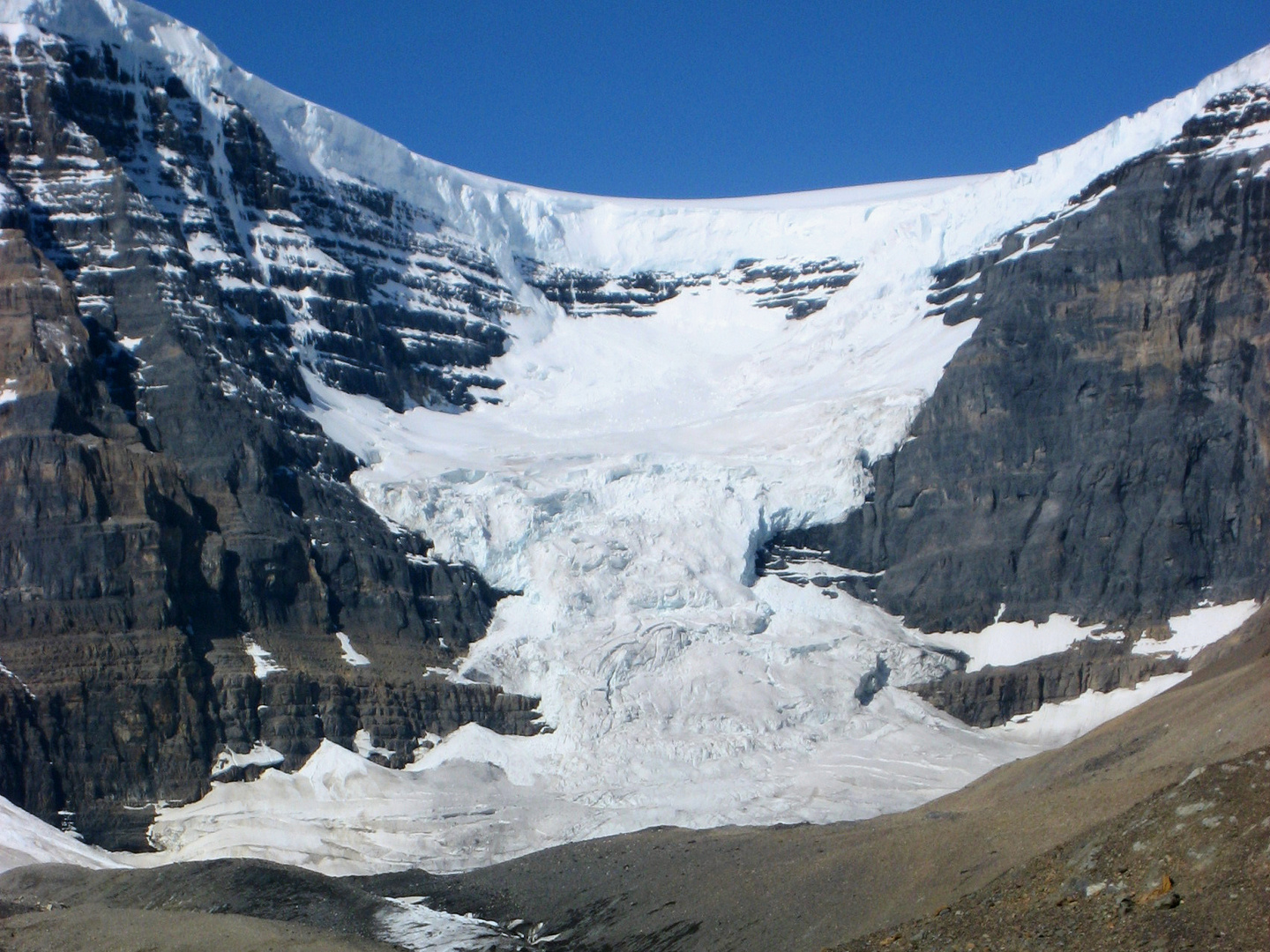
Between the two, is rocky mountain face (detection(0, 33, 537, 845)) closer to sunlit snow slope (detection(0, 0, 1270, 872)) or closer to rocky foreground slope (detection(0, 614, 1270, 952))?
sunlit snow slope (detection(0, 0, 1270, 872))

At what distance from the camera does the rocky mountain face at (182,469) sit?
99.5m

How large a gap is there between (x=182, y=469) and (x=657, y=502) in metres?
31.9

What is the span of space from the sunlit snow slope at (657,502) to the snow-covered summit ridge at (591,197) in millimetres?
285

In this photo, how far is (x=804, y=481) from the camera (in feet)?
399

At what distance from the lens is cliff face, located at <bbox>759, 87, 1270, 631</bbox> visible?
11356 cm

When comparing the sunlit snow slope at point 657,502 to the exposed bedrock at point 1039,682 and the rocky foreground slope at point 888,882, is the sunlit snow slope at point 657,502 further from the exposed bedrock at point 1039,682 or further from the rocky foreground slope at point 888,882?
the rocky foreground slope at point 888,882

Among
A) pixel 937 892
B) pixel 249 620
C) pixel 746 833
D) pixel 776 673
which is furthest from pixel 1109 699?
pixel 937 892

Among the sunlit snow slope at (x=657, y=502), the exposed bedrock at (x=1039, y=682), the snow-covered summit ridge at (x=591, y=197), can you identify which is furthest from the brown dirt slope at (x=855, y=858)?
the snow-covered summit ridge at (x=591, y=197)

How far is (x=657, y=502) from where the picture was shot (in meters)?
121

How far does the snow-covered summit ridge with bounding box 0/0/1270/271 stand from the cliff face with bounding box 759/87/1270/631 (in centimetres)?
555

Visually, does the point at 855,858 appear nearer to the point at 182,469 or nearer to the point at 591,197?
the point at 182,469

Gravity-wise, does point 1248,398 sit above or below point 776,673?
above

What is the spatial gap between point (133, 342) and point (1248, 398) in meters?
74.2

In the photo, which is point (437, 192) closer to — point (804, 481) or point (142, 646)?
point (804, 481)
